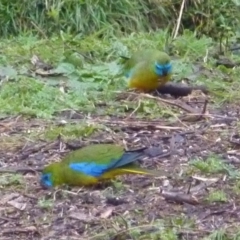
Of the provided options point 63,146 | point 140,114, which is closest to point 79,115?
point 140,114

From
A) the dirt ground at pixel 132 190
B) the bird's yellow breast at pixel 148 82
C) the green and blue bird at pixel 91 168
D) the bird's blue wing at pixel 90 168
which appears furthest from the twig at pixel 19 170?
the bird's yellow breast at pixel 148 82

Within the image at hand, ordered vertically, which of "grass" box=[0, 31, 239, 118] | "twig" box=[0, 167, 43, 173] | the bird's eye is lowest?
"grass" box=[0, 31, 239, 118]

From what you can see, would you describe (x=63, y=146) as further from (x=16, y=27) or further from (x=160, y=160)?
(x=16, y=27)

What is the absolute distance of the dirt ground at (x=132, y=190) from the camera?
4.52 metres

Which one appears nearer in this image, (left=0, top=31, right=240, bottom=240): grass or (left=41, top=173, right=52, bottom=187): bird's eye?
(left=0, top=31, right=240, bottom=240): grass

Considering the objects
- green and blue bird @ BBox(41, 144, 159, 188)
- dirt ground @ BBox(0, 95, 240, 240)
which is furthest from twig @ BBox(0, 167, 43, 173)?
green and blue bird @ BBox(41, 144, 159, 188)

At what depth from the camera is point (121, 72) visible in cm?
738

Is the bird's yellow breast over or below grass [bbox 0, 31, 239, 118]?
over

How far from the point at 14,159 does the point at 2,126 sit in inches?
30.1

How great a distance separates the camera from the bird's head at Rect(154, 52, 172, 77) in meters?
7.05

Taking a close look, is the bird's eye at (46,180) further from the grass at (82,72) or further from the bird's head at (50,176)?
the grass at (82,72)

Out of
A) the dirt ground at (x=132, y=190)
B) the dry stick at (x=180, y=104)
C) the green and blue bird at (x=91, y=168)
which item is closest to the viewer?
the dirt ground at (x=132, y=190)

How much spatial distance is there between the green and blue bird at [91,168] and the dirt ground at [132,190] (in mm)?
53

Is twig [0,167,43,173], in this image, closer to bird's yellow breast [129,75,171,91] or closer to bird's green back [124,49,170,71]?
bird's yellow breast [129,75,171,91]
